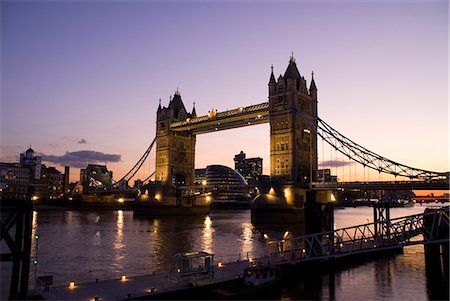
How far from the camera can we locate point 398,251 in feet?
149

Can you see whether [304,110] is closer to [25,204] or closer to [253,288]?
[253,288]

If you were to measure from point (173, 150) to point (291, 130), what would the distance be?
A: 159ft

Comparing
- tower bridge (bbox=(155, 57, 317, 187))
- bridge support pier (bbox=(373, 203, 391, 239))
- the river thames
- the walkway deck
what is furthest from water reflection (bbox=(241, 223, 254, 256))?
tower bridge (bbox=(155, 57, 317, 187))

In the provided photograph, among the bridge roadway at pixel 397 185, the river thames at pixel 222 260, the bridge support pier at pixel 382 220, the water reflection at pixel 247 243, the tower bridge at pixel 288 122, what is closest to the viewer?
the river thames at pixel 222 260

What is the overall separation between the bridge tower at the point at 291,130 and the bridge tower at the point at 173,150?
140 ft

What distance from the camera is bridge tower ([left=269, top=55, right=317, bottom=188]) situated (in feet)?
283

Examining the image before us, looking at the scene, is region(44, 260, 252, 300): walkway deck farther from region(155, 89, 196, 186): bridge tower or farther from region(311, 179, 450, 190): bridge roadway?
region(155, 89, 196, 186): bridge tower

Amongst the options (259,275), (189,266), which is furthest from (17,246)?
(259,275)

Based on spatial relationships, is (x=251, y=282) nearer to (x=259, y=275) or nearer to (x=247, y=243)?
(x=259, y=275)

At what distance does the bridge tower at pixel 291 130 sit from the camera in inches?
3391

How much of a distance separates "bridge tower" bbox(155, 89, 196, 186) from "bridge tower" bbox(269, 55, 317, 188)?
42814 millimetres

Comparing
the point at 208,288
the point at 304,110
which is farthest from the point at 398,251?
the point at 304,110

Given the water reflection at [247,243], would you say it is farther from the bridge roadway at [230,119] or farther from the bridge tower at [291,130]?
the bridge roadway at [230,119]

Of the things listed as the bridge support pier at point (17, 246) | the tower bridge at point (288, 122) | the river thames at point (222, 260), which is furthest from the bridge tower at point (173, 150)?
the bridge support pier at point (17, 246)
